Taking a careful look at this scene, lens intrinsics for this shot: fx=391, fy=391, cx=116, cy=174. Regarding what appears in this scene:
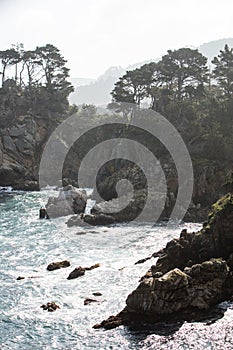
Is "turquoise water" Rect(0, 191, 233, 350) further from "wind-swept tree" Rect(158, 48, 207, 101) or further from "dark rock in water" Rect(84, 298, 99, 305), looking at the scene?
"wind-swept tree" Rect(158, 48, 207, 101)

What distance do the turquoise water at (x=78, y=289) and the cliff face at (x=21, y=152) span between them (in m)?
26.1

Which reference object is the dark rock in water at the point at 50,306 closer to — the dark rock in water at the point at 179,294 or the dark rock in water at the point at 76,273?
the dark rock in water at the point at 179,294

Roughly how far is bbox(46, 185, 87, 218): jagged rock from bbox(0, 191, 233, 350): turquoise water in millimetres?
3876

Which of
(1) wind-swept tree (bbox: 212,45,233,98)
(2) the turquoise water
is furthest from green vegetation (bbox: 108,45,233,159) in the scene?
(2) the turquoise water

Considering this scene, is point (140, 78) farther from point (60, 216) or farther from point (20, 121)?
point (60, 216)

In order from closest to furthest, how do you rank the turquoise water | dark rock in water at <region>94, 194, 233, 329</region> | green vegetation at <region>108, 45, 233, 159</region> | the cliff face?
the turquoise water, dark rock in water at <region>94, 194, 233, 329</region>, green vegetation at <region>108, 45, 233, 159</region>, the cliff face

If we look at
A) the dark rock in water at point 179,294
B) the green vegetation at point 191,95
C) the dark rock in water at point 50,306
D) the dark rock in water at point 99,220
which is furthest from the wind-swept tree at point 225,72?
the dark rock in water at point 50,306

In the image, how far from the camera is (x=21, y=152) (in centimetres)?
6906

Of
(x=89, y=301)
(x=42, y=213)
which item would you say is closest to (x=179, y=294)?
(x=89, y=301)

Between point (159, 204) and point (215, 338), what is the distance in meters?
26.2

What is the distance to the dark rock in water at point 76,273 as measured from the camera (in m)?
24.6

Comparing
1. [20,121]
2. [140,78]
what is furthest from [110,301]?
[20,121]

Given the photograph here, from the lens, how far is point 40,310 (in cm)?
2036

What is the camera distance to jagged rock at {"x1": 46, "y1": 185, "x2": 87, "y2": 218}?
44719 millimetres
